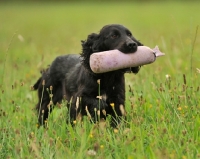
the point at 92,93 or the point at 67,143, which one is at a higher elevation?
the point at 92,93

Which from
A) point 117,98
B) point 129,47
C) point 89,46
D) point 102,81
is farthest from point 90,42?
point 129,47

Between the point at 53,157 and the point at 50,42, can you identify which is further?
the point at 50,42

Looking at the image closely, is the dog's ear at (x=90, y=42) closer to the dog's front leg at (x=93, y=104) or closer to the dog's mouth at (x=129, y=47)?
the dog's front leg at (x=93, y=104)

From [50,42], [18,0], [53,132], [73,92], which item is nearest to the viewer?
[53,132]

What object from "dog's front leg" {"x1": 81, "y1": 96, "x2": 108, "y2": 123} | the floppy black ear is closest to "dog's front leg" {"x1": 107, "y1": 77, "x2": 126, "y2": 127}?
"dog's front leg" {"x1": 81, "y1": 96, "x2": 108, "y2": 123}

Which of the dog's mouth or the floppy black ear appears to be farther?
the floppy black ear

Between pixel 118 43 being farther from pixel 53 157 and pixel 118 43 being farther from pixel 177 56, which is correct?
pixel 177 56

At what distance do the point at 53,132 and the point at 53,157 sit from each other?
1.87 feet

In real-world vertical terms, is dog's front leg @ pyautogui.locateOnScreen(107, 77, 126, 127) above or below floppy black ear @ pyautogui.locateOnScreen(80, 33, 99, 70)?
below

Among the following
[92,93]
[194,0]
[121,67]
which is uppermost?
[194,0]

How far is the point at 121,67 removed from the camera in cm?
443

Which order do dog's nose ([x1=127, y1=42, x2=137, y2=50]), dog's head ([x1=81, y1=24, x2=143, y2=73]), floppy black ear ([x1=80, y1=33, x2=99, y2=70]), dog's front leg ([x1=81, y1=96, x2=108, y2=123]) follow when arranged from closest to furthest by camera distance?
1. dog's nose ([x1=127, y1=42, x2=137, y2=50])
2. dog's front leg ([x1=81, y1=96, x2=108, y2=123])
3. dog's head ([x1=81, y1=24, x2=143, y2=73])
4. floppy black ear ([x1=80, y1=33, x2=99, y2=70])

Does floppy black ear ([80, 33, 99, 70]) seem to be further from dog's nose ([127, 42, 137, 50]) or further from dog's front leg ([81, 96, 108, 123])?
dog's nose ([127, 42, 137, 50])

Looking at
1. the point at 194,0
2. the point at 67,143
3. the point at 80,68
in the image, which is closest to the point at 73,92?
the point at 80,68
